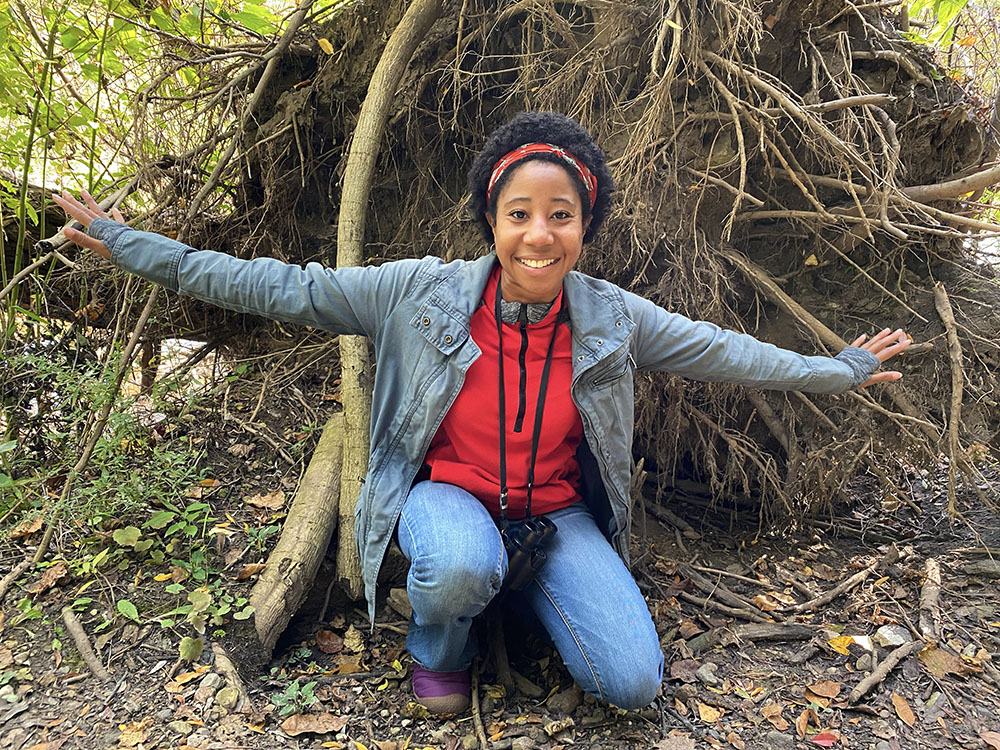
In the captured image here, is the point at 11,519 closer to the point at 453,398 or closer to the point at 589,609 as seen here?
the point at 453,398

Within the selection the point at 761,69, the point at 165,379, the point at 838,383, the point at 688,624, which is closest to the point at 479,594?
the point at 688,624

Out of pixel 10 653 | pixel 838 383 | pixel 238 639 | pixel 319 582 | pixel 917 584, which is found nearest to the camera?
pixel 10 653

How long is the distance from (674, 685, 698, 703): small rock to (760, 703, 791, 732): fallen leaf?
231mm

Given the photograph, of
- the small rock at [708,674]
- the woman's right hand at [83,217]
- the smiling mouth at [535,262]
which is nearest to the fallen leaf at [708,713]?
the small rock at [708,674]

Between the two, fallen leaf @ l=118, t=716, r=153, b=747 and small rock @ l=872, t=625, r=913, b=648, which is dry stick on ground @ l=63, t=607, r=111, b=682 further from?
small rock @ l=872, t=625, r=913, b=648

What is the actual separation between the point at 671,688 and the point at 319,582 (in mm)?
1441

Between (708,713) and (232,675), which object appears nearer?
(232,675)

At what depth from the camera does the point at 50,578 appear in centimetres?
226

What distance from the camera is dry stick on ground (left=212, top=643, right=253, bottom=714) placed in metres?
1.94

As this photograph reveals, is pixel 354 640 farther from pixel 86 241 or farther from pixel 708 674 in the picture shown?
pixel 86 241

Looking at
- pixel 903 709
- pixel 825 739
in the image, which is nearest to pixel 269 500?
Result: pixel 825 739

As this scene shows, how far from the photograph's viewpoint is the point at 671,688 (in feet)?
7.34

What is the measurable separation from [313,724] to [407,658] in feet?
1.47

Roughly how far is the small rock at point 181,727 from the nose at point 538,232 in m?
1.82
